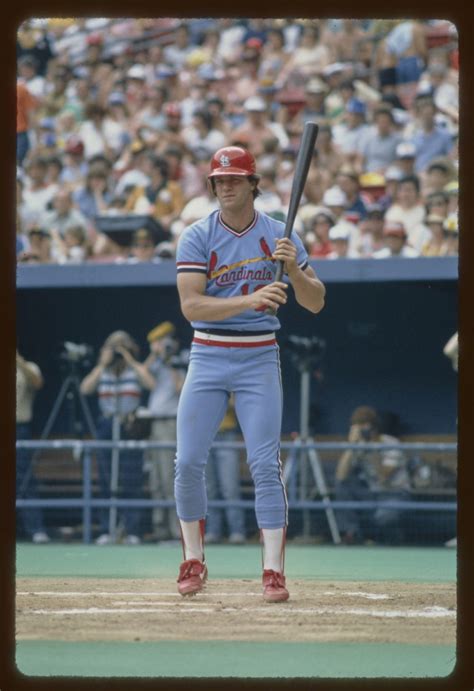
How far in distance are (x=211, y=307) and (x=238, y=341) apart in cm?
28

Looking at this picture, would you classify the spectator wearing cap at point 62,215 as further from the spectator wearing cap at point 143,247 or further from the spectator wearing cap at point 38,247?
the spectator wearing cap at point 143,247

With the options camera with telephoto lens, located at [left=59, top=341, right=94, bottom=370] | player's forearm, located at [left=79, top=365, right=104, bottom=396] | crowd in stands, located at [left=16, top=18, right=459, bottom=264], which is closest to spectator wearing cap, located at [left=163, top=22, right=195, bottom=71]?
crowd in stands, located at [left=16, top=18, right=459, bottom=264]

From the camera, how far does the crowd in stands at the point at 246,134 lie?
1002 centimetres

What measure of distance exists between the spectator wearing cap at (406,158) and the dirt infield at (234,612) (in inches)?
190

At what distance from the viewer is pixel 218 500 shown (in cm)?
958

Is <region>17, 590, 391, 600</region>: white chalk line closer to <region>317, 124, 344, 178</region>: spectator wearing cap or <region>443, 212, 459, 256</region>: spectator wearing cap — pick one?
<region>443, 212, 459, 256</region>: spectator wearing cap

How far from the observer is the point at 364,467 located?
9.51m

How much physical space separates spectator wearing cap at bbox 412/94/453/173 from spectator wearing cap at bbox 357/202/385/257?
0.86 meters

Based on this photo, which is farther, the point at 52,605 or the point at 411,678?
the point at 52,605

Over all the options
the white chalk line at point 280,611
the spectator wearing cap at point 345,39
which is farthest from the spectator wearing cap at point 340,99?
the white chalk line at point 280,611

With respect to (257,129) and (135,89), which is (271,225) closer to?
(257,129)

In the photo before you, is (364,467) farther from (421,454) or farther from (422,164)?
(422,164)

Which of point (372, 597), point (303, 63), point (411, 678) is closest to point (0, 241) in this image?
point (411, 678)

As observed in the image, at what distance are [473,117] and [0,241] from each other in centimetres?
145
